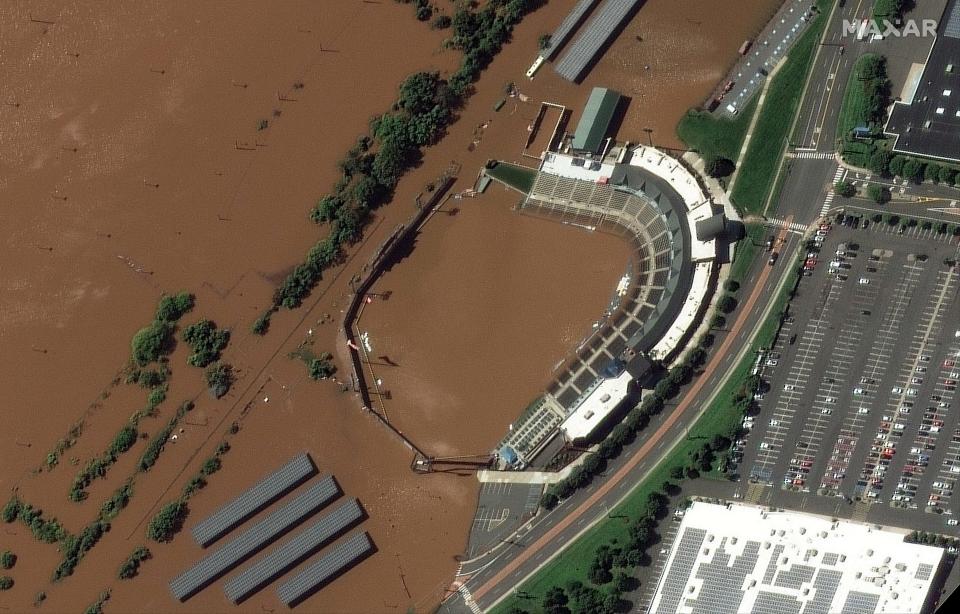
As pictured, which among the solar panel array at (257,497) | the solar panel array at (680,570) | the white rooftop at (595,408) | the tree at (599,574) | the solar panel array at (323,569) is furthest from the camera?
the solar panel array at (257,497)

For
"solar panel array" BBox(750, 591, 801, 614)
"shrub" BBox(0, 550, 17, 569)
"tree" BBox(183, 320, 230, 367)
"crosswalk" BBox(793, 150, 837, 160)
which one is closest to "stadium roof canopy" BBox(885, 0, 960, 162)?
"crosswalk" BBox(793, 150, 837, 160)

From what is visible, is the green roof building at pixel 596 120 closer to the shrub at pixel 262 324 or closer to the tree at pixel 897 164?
the tree at pixel 897 164

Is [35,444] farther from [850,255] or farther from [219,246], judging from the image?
[850,255]

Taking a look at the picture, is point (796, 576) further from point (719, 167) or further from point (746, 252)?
point (719, 167)

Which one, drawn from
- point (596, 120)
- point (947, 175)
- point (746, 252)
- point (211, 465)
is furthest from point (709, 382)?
point (211, 465)

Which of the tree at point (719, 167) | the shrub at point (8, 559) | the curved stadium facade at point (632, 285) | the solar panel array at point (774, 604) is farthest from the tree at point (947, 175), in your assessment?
the shrub at point (8, 559)

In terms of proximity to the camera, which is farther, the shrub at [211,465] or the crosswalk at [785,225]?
the shrub at [211,465]

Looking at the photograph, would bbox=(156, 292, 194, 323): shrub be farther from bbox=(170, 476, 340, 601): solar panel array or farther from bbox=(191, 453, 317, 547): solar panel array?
bbox=(170, 476, 340, 601): solar panel array
